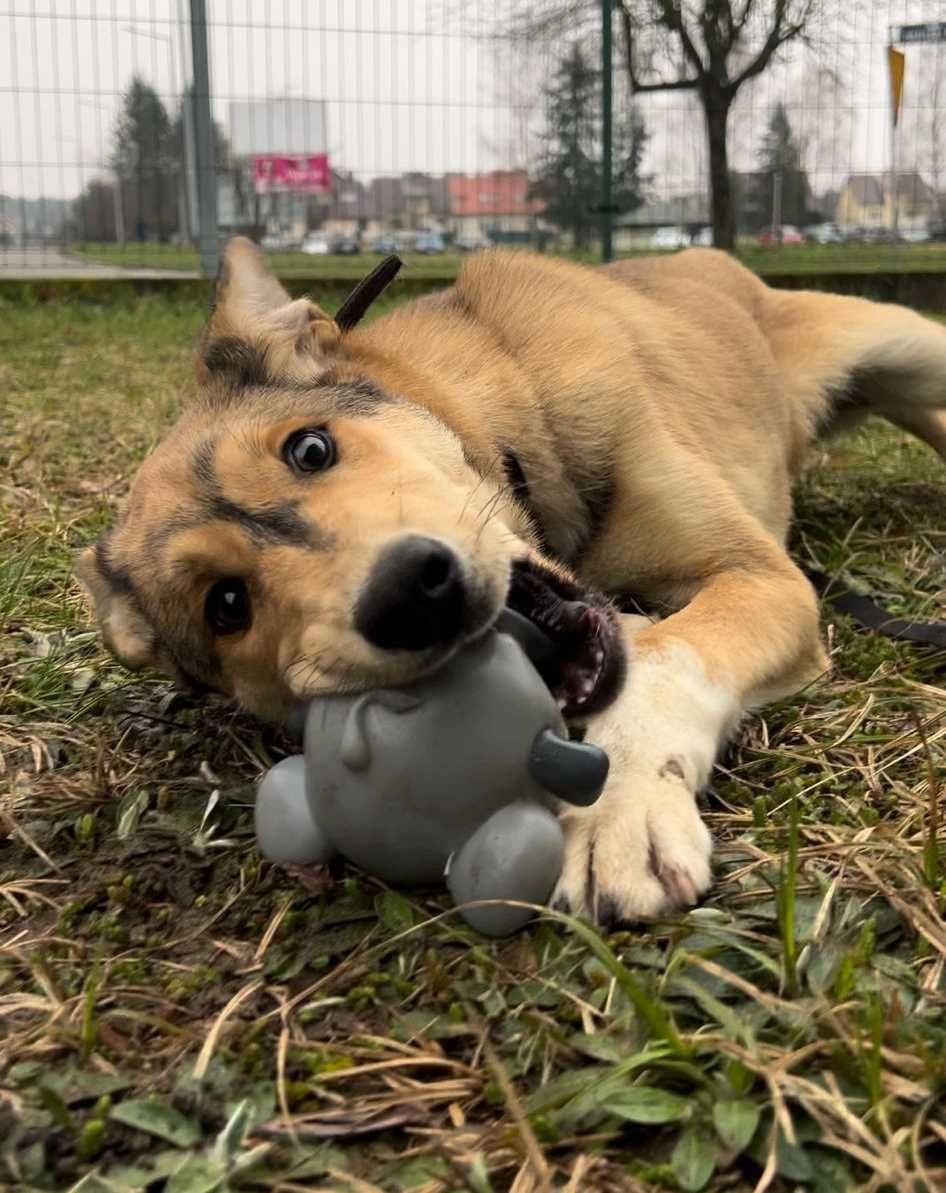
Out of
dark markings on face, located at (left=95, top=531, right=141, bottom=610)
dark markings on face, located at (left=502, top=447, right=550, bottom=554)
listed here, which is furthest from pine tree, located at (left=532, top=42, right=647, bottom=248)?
dark markings on face, located at (left=95, top=531, right=141, bottom=610)

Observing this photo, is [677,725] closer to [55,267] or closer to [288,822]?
[288,822]

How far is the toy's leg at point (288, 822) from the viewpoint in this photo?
1.74 m

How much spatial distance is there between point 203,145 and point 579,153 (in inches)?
163

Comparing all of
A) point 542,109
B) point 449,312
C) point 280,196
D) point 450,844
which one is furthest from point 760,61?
point 450,844

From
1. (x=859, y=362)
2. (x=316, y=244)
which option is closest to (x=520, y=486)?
(x=859, y=362)

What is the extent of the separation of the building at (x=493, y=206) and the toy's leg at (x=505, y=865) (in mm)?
11740

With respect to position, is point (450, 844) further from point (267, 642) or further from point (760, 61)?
point (760, 61)

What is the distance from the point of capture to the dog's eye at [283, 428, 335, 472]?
227 cm

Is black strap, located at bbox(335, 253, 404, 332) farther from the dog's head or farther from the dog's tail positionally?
the dog's tail

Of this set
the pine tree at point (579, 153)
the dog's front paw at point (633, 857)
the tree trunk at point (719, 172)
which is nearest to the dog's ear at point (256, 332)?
the dog's front paw at point (633, 857)

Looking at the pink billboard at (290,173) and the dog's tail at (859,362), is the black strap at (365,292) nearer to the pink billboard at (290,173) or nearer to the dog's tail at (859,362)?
the dog's tail at (859,362)

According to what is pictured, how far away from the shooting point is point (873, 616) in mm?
2979

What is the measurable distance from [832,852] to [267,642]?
112 cm

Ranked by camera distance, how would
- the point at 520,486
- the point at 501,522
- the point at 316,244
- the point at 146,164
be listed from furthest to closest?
the point at 316,244
the point at 146,164
the point at 520,486
the point at 501,522
